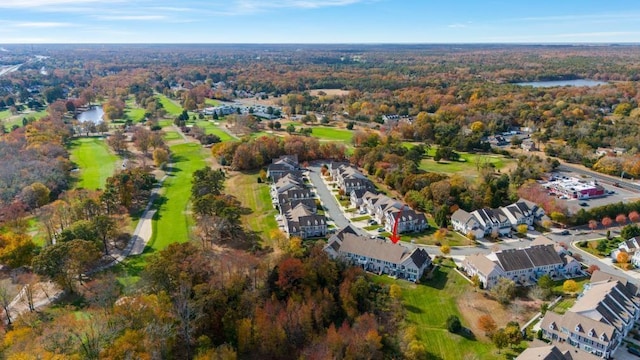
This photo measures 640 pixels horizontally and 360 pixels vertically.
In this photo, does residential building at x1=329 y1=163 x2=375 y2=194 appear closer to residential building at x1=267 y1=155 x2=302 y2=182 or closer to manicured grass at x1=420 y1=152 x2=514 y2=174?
residential building at x1=267 y1=155 x2=302 y2=182

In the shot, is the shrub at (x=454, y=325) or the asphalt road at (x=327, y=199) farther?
the asphalt road at (x=327, y=199)

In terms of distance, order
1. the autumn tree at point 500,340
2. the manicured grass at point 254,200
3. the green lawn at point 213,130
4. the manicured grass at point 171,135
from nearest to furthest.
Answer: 1. the autumn tree at point 500,340
2. the manicured grass at point 254,200
3. the manicured grass at point 171,135
4. the green lawn at point 213,130

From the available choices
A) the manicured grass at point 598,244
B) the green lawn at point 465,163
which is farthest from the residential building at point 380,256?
the green lawn at point 465,163

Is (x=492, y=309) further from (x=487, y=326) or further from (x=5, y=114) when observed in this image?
(x=5, y=114)

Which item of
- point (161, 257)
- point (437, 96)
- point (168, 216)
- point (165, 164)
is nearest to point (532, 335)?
point (161, 257)

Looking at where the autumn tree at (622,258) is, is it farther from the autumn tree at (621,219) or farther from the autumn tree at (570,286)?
the autumn tree at (621,219)

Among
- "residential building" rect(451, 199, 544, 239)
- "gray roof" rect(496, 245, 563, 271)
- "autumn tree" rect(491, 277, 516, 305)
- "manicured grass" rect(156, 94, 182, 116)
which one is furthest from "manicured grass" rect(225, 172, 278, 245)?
"manicured grass" rect(156, 94, 182, 116)

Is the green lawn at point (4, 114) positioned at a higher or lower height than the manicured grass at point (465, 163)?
higher
